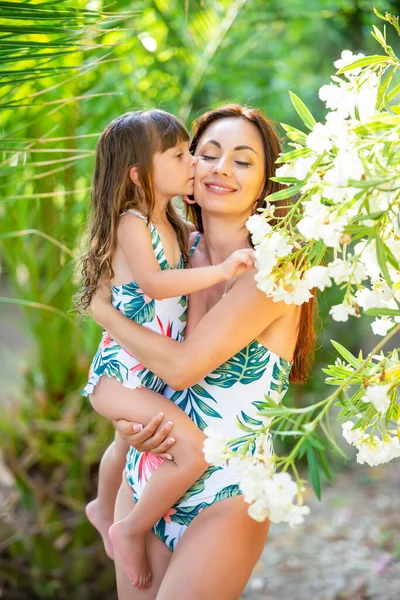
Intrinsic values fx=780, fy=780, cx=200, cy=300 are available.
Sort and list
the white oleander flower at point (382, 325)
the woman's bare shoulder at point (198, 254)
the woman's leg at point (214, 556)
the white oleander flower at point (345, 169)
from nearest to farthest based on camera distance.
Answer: the white oleander flower at point (345, 169)
the white oleander flower at point (382, 325)
the woman's leg at point (214, 556)
the woman's bare shoulder at point (198, 254)

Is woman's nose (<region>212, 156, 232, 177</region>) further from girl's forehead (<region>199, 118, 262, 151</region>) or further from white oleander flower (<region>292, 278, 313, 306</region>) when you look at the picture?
white oleander flower (<region>292, 278, 313, 306</region>)

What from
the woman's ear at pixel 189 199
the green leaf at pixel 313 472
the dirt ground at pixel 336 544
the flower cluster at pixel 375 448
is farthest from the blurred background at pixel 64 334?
the green leaf at pixel 313 472

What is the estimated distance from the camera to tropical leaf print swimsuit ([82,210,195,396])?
6.20 ft

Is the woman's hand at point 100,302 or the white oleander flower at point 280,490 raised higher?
the woman's hand at point 100,302

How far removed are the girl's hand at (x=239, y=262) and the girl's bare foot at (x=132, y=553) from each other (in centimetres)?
68

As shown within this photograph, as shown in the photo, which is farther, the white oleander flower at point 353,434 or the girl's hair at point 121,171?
the girl's hair at point 121,171

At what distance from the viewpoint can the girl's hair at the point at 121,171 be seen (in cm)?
190

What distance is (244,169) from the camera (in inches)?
75.9

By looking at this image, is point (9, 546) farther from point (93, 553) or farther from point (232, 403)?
point (232, 403)

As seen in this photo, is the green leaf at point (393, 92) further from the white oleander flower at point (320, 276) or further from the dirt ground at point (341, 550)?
the dirt ground at point (341, 550)

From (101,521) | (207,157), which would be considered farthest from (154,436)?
(207,157)

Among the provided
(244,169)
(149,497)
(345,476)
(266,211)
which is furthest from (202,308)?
(345,476)

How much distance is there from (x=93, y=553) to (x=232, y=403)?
184 centimetres

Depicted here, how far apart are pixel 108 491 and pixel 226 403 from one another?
0.59m
